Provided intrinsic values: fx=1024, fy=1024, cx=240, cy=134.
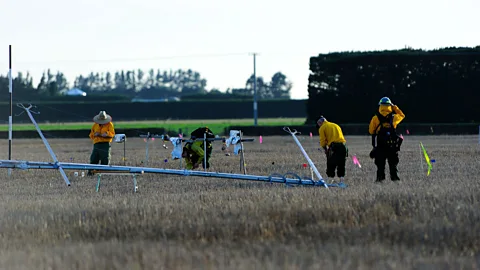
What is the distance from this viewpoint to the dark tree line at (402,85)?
2247 inches

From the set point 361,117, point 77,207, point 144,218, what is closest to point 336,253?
point 144,218

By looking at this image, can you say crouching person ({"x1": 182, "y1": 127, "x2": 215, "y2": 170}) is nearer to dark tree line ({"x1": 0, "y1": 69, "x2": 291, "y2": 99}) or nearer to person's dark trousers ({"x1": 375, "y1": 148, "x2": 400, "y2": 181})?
person's dark trousers ({"x1": 375, "y1": 148, "x2": 400, "y2": 181})

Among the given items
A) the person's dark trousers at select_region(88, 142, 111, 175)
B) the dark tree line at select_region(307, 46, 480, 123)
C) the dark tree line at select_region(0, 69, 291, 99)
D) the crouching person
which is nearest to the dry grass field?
the person's dark trousers at select_region(88, 142, 111, 175)

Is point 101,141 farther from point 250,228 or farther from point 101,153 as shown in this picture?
point 250,228

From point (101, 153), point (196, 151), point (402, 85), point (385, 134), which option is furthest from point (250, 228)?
point (402, 85)

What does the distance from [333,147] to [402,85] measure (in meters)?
39.4

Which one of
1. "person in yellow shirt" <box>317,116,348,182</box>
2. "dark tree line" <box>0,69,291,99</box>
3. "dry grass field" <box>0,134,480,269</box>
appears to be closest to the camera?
"dry grass field" <box>0,134,480,269</box>

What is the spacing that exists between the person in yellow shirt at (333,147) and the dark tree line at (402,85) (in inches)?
1492

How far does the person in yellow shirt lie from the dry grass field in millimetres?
2113

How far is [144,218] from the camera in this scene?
13.0 meters

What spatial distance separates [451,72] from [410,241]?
47.6 metres

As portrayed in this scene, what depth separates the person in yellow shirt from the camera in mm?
19891

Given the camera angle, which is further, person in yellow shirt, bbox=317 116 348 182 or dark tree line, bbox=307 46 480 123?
dark tree line, bbox=307 46 480 123

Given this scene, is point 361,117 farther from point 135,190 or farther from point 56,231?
point 56,231
